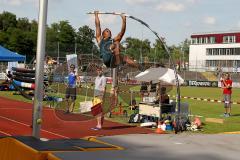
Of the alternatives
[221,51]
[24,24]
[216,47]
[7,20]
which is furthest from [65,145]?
[24,24]

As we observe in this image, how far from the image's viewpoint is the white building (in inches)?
3374

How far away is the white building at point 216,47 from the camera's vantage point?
85.7 metres

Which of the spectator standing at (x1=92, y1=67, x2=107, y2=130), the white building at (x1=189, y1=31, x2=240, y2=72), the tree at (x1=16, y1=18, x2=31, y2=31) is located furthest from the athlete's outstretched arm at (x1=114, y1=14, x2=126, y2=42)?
the tree at (x1=16, y1=18, x2=31, y2=31)

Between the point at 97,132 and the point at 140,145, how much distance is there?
24.0 feet

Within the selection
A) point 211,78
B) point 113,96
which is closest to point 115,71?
point 113,96

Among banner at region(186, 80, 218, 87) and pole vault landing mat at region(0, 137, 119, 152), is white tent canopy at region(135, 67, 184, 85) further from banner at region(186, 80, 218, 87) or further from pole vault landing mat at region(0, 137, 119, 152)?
banner at region(186, 80, 218, 87)

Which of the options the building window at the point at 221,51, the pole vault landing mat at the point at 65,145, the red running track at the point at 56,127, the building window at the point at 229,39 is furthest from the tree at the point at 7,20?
the pole vault landing mat at the point at 65,145

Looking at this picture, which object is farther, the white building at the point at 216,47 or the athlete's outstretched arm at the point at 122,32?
the white building at the point at 216,47

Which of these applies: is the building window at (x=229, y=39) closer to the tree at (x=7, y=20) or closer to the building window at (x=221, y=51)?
the building window at (x=221, y=51)

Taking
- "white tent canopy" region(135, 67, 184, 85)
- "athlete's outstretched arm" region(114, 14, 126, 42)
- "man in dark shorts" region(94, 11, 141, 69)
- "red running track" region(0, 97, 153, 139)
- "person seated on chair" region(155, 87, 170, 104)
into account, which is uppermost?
"athlete's outstretched arm" region(114, 14, 126, 42)

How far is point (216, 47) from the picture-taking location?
89.7 meters

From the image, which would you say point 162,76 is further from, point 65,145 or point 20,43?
point 20,43

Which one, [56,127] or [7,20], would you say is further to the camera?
[7,20]

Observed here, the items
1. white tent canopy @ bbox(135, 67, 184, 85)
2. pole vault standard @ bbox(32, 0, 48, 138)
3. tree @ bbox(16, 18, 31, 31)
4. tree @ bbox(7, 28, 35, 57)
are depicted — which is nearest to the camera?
pole vault standard @ bbox(32, 0, 48, 138)
